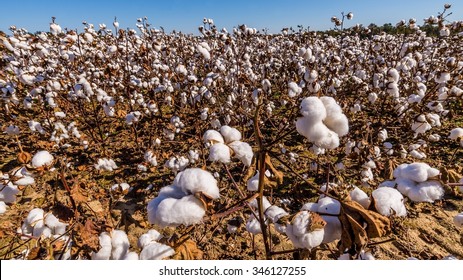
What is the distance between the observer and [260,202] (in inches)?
55.1

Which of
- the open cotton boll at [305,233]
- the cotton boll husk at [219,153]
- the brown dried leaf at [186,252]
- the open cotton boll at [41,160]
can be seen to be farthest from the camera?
the open cotton boll at [41,160]

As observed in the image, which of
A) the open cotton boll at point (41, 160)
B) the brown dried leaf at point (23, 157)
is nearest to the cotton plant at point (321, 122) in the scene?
the open cotton boll at point (41, 160)

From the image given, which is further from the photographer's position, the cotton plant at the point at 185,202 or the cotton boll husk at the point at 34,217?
the cotton boll husk at the point at 34,217

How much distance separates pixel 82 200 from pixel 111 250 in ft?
1.34

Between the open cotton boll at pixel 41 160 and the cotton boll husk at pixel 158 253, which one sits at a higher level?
the open cotton boll at pixel 41 160

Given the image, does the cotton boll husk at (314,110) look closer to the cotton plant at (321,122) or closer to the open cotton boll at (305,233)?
the cotton plant at (321,122)

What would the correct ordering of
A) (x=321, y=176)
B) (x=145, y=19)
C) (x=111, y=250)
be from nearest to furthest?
1. (x=111, y=250)
2. (x=321, y=176)
3. (x=145, y=19)

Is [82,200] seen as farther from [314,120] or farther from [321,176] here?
[321,176]

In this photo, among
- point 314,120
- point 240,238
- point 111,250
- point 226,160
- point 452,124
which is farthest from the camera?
point 452,124

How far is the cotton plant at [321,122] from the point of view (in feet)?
3.65

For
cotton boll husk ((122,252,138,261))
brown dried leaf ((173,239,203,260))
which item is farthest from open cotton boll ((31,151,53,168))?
brown dried leaf ((173,239,203,260))

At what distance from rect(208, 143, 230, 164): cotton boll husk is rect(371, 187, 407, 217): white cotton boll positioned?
726mm

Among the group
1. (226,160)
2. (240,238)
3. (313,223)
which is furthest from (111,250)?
(240,238)

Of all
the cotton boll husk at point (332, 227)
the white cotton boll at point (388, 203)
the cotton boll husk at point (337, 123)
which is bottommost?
the cotton boll husk at point (332, 227)
